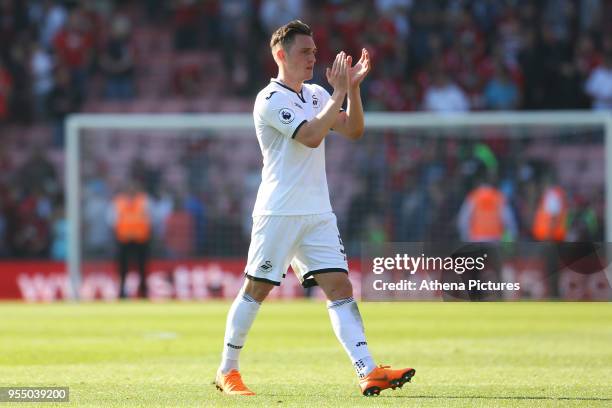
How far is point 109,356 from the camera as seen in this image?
11.4 metres

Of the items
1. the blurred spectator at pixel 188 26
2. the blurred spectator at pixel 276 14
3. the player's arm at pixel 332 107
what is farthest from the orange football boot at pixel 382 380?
the blurred spectator at pixel 188 26

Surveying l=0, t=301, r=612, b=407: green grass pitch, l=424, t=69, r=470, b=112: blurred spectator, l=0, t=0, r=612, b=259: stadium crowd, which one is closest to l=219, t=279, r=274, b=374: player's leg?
l=0, t=301, r=612, b=407: green grass pitch

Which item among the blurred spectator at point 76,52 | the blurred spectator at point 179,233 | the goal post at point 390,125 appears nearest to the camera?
the goal post at point 390,125

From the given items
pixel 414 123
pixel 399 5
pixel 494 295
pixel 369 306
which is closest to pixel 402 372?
pixel 494 295

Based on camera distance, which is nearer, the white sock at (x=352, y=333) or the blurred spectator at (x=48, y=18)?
the white sock at (x=352, y=333)

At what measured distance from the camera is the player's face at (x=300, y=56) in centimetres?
826

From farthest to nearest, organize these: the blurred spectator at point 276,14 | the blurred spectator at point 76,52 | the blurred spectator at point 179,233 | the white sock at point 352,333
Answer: the blurred spectator at point 276,14 < the blurred spectator at point 76,52 < the blurred spectator at point 179,233 < the white sock at point 352,333

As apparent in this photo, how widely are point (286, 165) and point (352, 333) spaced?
116 cm

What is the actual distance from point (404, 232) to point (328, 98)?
43.6ft

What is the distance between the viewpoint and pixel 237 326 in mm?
8375

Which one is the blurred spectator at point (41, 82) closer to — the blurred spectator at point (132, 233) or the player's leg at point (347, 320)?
the blurred spectator at point (132, 233)

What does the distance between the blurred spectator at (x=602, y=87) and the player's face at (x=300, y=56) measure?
640 inches

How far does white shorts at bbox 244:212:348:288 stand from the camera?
27.1 ft

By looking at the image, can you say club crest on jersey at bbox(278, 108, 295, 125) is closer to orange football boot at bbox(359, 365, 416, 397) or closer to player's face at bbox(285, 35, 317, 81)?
player's face at bbox(285, 35, 317, 81)
